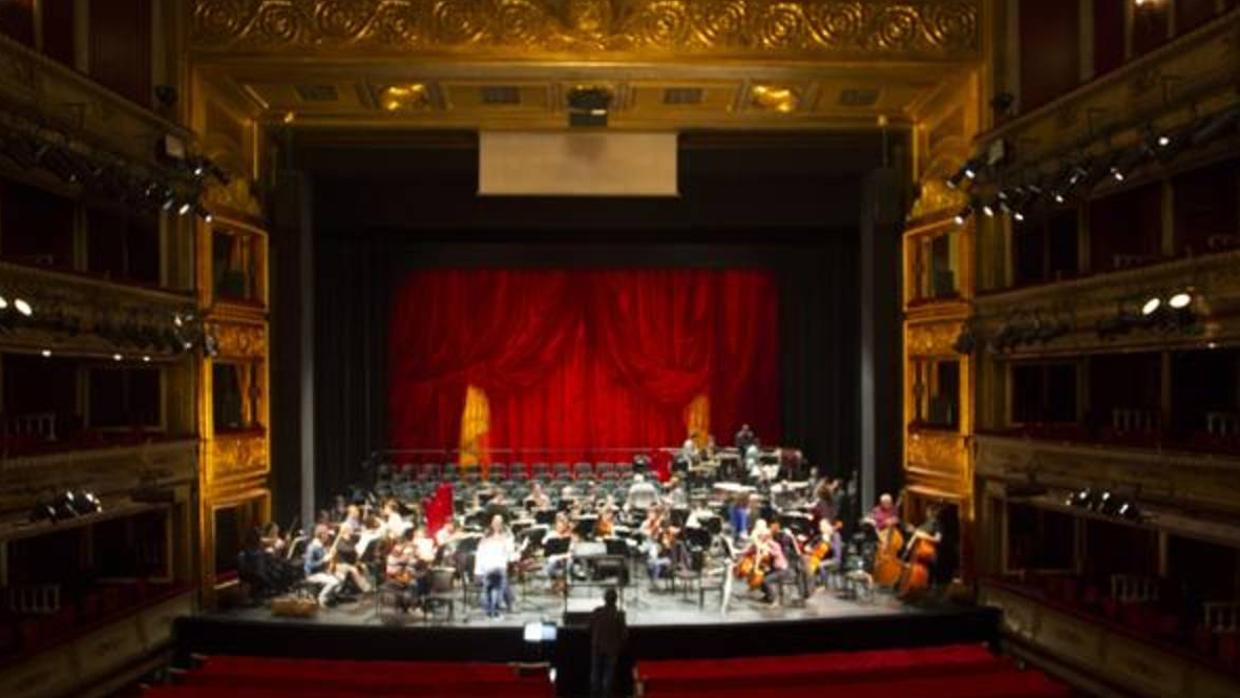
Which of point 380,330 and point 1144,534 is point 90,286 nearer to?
point 380,330

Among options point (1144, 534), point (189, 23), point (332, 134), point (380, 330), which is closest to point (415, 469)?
point (380, 330)

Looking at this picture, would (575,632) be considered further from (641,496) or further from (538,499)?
(641,496)

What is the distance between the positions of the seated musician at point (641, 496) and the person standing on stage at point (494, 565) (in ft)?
13.2

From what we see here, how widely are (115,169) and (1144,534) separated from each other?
13530mm

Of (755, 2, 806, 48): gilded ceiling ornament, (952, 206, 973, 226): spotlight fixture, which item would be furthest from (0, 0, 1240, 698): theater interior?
(952, 206, 973, 226): spotlight fixture

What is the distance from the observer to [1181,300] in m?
11.5

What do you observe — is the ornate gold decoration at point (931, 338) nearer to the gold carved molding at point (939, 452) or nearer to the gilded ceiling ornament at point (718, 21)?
the gold carved molding at point (939, 452)

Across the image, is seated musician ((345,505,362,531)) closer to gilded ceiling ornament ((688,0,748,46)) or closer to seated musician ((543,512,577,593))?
seated musician ((543,512,577,593))

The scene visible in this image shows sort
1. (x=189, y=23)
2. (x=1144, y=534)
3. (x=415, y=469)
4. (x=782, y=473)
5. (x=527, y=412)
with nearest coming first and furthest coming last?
(x=1144, y=534) < (x=189, y=23) < (x=782, y=473) < (x=415, y=469) < (x=527, y=412)

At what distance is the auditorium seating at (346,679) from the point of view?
11.2 m

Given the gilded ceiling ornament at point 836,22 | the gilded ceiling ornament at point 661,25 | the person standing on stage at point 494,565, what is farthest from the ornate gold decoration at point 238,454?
the gilded ceiling ornament at point 836,22

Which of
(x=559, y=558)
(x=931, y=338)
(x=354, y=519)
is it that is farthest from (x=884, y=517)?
(x=354, y=519)

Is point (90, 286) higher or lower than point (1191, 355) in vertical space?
higher

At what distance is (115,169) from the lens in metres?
13.2
